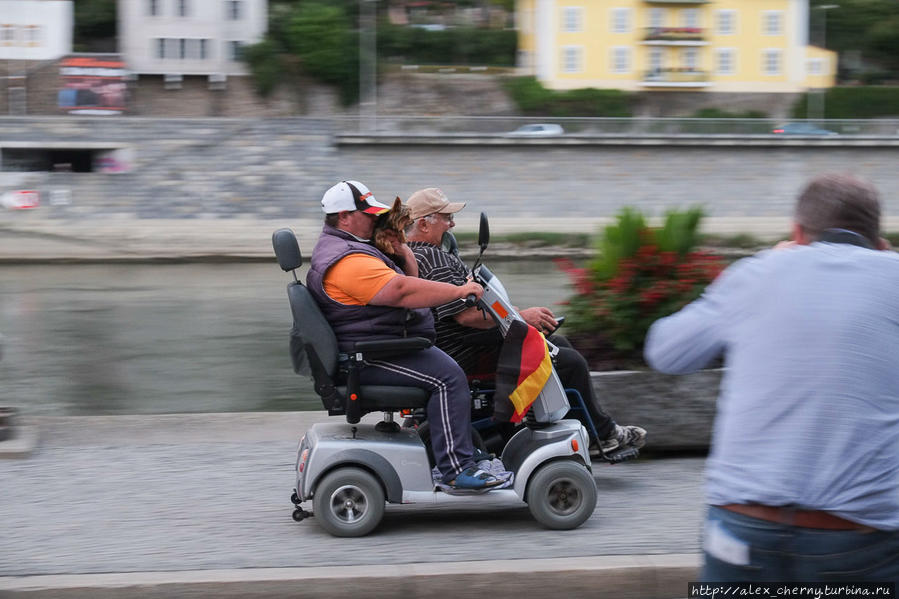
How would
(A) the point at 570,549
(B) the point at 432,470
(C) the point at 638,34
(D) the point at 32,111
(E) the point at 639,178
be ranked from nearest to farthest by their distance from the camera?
(A) the point at 570,549
(B) the point at 432,470
(E) the point at 639,178
(D) the point at 32,111
(C) the point at 638,34

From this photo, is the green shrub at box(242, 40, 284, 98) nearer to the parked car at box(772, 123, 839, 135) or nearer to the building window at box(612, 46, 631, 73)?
the building window at box(612, 46, 631, 73)

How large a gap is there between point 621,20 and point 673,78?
13.8 ft

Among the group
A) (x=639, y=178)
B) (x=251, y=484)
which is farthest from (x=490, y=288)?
(x=639, y=178)

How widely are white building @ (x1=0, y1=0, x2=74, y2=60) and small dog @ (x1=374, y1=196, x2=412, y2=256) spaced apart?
180 feet

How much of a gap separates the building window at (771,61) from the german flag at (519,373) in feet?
200

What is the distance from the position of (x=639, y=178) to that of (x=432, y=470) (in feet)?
130

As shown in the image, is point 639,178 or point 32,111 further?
point 32,111

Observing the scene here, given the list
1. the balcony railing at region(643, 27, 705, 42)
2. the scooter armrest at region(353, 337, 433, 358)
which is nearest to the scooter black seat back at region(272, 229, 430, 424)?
the scooter armrest at region(353, 337, 433, 358)

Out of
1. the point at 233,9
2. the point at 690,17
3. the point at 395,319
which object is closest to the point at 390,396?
the point at 395,319

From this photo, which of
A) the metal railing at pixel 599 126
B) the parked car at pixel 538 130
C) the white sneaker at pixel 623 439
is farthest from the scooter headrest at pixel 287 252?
the parked car at pixel 538 130

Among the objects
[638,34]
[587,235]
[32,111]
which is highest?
[638,34]

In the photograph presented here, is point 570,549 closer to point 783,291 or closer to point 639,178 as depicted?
point 783,291

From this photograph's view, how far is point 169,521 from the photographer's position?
18.2ft

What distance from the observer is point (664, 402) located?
6863 millimetres
